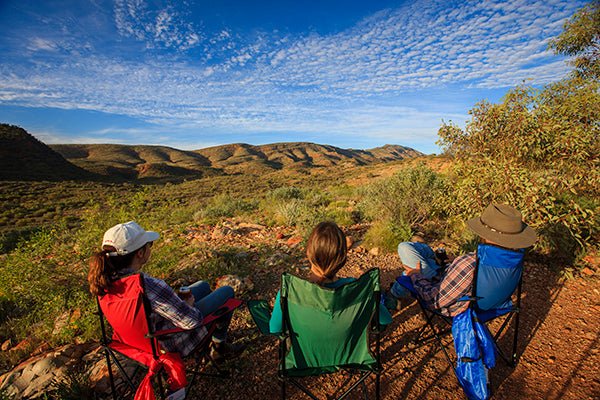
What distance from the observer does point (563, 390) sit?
238cm

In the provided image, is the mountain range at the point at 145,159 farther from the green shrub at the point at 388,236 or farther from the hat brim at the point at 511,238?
the hat brim at the point at 511,238

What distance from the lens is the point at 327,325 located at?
1850mm

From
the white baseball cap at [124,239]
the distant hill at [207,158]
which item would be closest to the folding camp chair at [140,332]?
the white baseball cap at [124,239]

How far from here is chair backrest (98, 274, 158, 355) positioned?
6.01ft

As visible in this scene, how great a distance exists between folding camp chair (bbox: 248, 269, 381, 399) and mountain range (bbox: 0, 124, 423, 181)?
3579cm

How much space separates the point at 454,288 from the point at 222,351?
222 cm

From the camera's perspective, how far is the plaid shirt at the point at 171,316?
1.94 metres

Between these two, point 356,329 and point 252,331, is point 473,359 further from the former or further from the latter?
point 252,331

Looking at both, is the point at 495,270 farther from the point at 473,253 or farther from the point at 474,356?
the point at 474,356

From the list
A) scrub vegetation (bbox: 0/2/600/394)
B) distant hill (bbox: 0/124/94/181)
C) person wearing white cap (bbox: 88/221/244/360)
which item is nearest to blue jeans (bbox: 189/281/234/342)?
person wearing white cap (bbox: 88/221/244/360)

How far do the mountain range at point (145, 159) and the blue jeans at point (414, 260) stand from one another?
118 feet

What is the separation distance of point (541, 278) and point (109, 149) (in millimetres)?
104226

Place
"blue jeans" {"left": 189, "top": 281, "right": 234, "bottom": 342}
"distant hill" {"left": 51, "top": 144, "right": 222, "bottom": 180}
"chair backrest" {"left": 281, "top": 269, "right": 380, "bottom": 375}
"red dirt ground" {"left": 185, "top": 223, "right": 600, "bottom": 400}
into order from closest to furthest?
1. "chair backrest" {"left": 281, "top": 269, "right": 380, "bottom": 375}
2. "red dirt ground" {"left": 185, "top": 223, "right": 600, "bottom": 400}
3. "blue jeans" {"left": 189, "top": 281, "right": 234, "bottom": 342}
4. "distant hill" {"left": 51, "top": 144, "right": 222, "bottom": 180}

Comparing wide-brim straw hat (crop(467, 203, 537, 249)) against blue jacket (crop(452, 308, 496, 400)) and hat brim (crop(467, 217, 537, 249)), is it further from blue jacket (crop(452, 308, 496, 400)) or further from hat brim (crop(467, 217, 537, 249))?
blue jacket (crop(452, 308, 496, 400))
